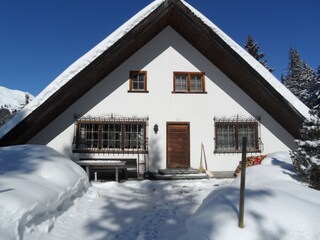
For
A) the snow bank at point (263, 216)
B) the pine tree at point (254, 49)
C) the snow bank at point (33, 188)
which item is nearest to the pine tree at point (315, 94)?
the pine tree at point (254, 49)

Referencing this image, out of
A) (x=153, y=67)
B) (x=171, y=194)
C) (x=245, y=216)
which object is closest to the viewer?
(x=245, y=216)

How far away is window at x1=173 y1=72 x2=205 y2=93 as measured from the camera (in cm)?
1180

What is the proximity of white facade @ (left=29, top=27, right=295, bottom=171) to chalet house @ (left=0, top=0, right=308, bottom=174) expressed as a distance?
0.04 m

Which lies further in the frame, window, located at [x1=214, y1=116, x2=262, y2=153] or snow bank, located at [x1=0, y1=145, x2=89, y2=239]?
window, located at [x1=214, y1=116, x2=262, y2=153]

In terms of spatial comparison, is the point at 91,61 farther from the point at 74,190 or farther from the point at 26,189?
the point at 26,189

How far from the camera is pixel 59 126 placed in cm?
1098

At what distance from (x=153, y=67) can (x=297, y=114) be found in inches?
228

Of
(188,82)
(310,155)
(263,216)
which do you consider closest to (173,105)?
(188,82)

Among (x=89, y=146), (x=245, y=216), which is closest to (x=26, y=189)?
(x=245, y=216)

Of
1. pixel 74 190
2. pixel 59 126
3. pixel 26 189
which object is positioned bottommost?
pixel 74 190

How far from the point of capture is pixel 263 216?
141 inches

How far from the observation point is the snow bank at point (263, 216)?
130 inches

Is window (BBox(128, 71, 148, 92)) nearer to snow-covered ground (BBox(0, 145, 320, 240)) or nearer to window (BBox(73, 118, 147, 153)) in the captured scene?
window (BBox(73, 118, 147, 153))

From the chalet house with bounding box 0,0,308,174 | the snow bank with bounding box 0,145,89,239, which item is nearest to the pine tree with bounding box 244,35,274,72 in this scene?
the chalet house with bounding box 0,0,308,174
